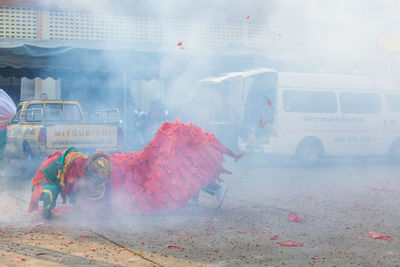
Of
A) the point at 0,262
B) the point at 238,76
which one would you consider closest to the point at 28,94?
the point at 238,76

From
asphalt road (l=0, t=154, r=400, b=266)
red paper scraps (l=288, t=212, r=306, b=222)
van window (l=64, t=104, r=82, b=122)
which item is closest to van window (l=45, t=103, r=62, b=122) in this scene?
van window (l=64, t=104, r=82, b=122)

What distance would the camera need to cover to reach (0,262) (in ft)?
11.6

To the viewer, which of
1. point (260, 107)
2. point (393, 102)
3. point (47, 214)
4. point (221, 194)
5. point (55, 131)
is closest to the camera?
point (47, 214)

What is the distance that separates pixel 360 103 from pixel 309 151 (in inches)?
→ 67.8

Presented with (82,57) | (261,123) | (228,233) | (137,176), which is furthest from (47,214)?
(261,123)

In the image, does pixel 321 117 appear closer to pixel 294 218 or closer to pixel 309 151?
pixel 309 151

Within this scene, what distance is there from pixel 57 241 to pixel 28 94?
13221mm

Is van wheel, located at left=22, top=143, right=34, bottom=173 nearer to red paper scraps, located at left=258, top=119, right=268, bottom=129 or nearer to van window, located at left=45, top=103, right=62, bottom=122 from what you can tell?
van window, located at left=45, top=103, right=62, bottom=122

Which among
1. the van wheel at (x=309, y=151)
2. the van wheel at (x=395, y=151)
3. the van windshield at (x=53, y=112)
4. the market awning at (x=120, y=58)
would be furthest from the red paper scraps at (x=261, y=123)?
the van windshield at (x=53, y=112)

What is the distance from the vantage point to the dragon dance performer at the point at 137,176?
195 inches

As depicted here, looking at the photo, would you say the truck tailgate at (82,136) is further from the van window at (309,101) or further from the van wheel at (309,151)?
the van wheel at (309,151)

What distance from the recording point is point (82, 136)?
8.88 m

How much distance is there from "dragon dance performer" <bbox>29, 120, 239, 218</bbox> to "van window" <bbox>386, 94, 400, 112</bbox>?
733cm

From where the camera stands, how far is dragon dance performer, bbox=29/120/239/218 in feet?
16.3
